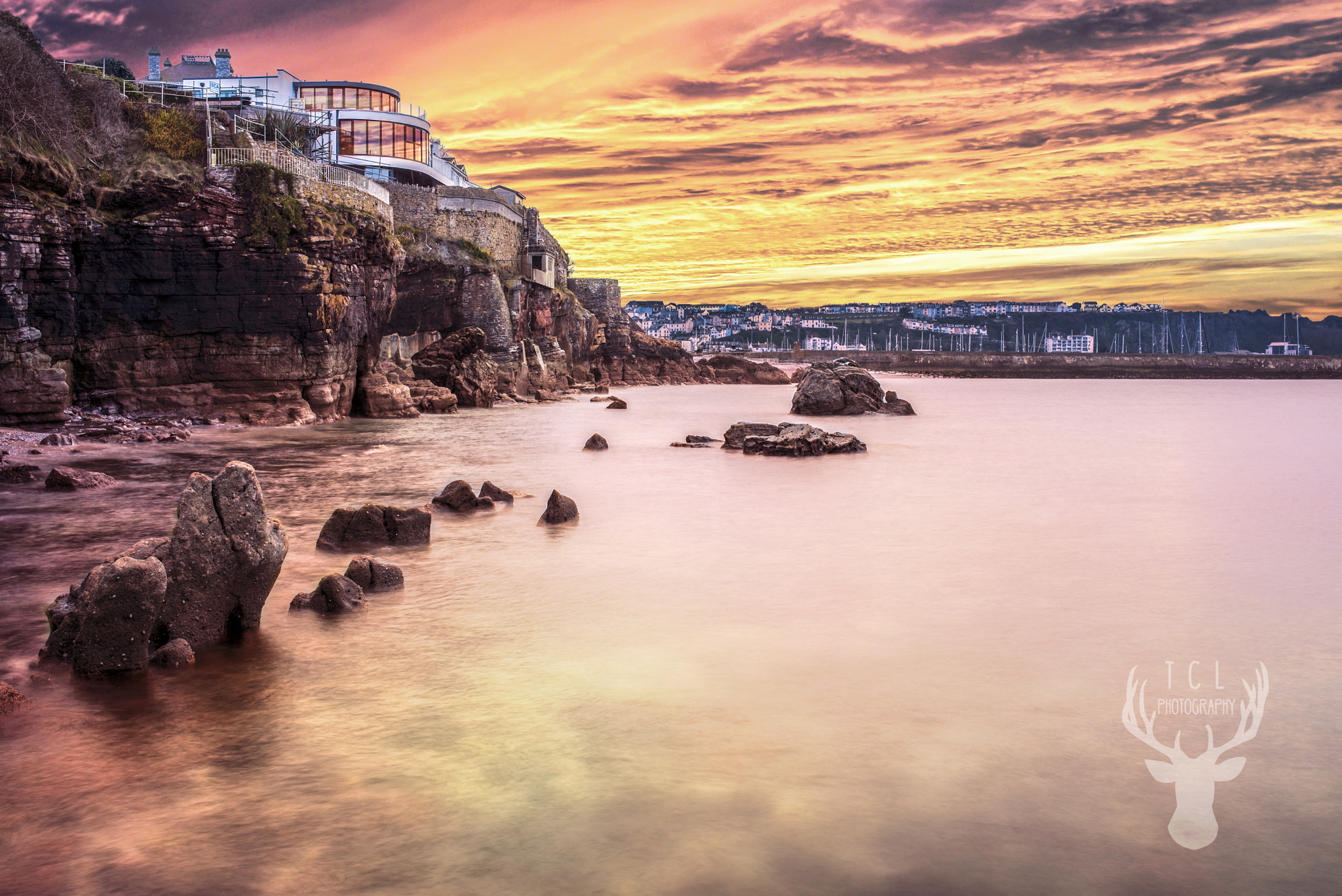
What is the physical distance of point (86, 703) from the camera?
6.33m

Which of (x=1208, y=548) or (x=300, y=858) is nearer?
(x=300, y=858)

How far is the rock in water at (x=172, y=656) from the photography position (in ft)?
23.2

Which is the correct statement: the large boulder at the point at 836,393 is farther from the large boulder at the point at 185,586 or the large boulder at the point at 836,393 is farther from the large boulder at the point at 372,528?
the large boulder at the point at 185,586

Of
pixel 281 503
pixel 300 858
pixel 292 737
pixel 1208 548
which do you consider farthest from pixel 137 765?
pixel 1208 548

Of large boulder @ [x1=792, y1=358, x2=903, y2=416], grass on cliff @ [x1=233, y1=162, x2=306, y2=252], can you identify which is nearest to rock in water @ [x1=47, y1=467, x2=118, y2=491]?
grass on cliff @ [x1=233, y1=162, x2=306, y2=252]

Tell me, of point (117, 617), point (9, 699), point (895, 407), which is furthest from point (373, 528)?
point (895, 407)

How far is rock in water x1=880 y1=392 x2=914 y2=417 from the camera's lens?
43156 millimetres

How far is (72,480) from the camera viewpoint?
15.5 meters

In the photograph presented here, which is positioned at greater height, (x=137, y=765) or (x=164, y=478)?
(x=164, y=478)

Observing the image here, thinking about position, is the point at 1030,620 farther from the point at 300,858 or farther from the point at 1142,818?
the point at 300,858

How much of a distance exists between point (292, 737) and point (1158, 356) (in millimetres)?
184098

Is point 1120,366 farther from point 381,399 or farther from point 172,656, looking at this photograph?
point 172,656

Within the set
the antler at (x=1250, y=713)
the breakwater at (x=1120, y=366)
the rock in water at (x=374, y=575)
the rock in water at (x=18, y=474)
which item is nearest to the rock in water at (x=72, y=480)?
the rock in water at (x=18, y=474)

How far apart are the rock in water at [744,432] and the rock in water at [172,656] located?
19.6 meters
